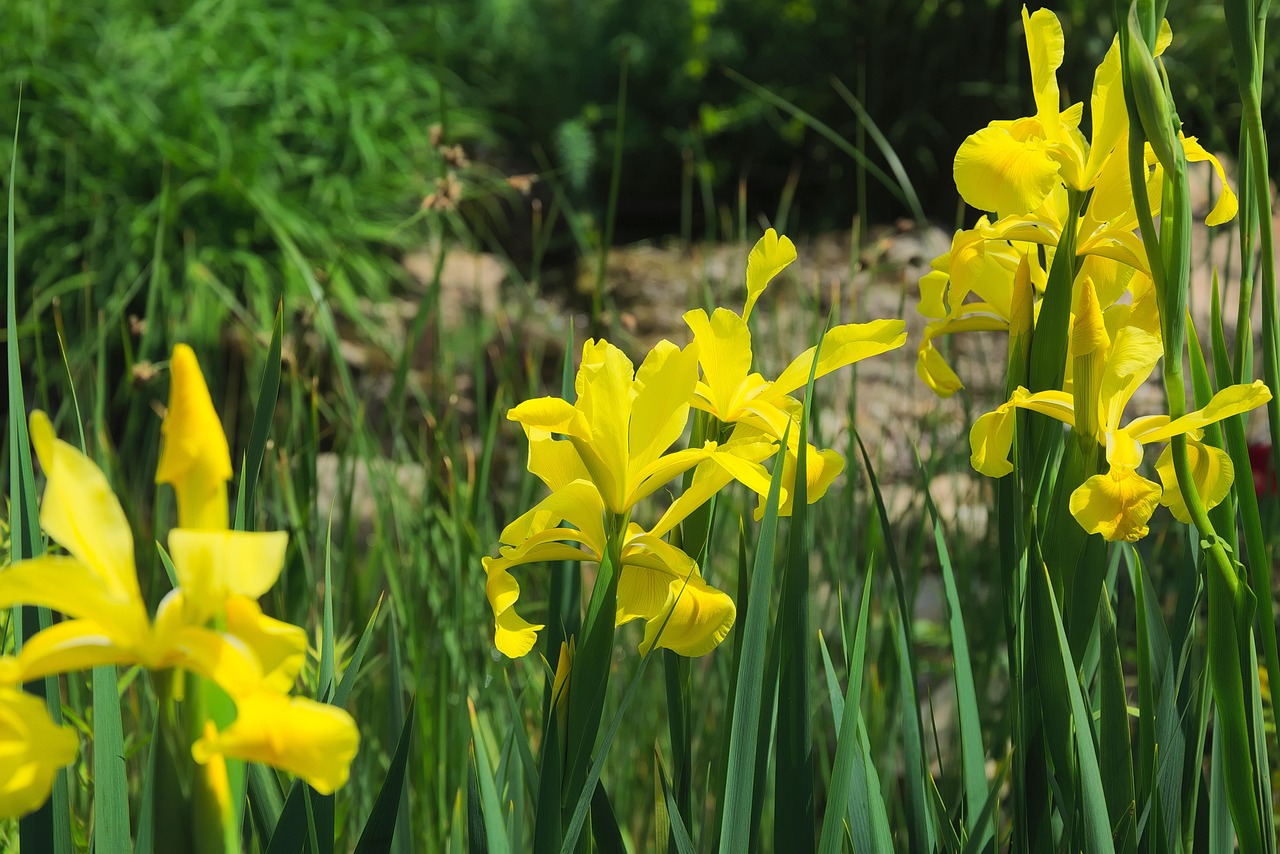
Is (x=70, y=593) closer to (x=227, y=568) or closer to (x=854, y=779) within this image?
(x=227, y=568)

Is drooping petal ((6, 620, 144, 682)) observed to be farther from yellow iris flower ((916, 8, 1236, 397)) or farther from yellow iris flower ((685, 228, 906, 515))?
yellow iris flower ((916, 8, 1236, 397))

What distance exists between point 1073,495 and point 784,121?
3.36 metres

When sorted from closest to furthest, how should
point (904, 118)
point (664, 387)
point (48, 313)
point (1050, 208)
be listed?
point (664, 387)
point (1050, 208)
point (48, 313)
point (904, 118)

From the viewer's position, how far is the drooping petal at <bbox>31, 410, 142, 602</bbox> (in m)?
0.30

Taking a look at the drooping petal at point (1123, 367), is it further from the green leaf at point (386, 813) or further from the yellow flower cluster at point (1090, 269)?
the green leaf at point (386, 813)

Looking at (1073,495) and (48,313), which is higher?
(48,313)

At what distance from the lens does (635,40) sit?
3734 mm

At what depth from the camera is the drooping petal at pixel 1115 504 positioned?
507 millimetres

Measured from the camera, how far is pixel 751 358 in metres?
0.56

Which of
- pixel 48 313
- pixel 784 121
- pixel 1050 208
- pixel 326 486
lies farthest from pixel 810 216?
pixel 1050 208

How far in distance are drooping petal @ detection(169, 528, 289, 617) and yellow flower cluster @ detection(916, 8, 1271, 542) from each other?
38cm

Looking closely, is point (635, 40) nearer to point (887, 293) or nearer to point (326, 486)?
point (887, 293)

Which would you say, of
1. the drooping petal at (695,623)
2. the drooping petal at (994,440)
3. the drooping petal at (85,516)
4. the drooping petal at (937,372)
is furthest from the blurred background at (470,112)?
the drooping petal at (85,516)

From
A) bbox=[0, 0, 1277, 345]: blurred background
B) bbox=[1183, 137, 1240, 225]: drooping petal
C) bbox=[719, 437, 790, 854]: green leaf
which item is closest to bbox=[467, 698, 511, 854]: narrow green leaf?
bbox=[719, 437, 790, 854]: green leaf
